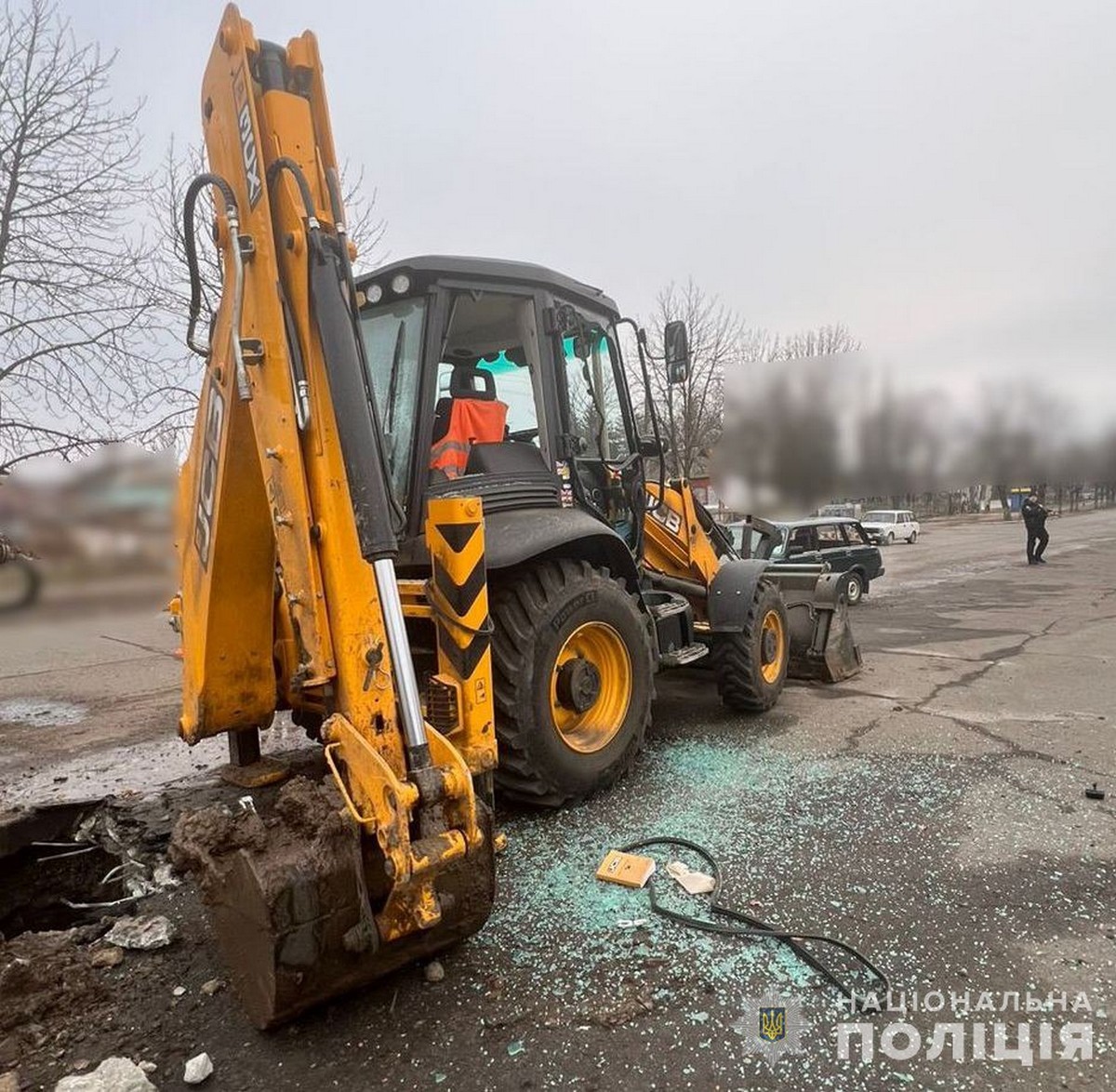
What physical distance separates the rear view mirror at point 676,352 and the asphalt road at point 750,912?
8.25ft

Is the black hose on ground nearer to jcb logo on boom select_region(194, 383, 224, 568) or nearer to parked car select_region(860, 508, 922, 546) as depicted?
jcb logo on boom select_region(194, 383, 224, 568)

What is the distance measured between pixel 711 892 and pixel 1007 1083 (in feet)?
3.90

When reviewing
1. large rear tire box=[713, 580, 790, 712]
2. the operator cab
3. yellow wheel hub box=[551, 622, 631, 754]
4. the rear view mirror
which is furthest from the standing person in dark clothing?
Answer: yellow wheel hub box=[551, 622, 631, 754]

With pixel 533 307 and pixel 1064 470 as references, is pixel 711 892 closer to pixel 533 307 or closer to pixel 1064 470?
pixel 533 307

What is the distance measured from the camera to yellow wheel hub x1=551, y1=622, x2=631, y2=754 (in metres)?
4.11

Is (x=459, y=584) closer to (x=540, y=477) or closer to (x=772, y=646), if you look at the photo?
(x=540, y=477)

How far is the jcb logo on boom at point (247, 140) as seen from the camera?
2598mm

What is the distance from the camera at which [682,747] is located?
5160 millimetres

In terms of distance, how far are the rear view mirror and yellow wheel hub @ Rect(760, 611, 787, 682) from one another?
194 cm

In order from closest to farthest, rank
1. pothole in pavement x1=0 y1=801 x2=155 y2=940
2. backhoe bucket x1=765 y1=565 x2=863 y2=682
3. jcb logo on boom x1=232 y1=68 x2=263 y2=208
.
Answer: jcb logo on boom x1=232 y1=68 x2=263 y2=208, pothole in pavement x1=0 y1=801 x2=155 y2=940, backhoe bucket x1=765 y1=565 x2=863 y2=682

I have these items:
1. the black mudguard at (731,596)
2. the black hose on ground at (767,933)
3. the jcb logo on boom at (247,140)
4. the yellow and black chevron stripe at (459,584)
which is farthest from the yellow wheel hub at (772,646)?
the jcb logo on boom at (247,140)

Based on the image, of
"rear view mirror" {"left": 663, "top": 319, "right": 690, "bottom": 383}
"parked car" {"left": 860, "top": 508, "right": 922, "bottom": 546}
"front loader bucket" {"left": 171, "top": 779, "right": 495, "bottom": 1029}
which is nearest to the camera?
"front loader bucket" {"left": 171, "top": 779, "right": 495, "bottom": 1029}
